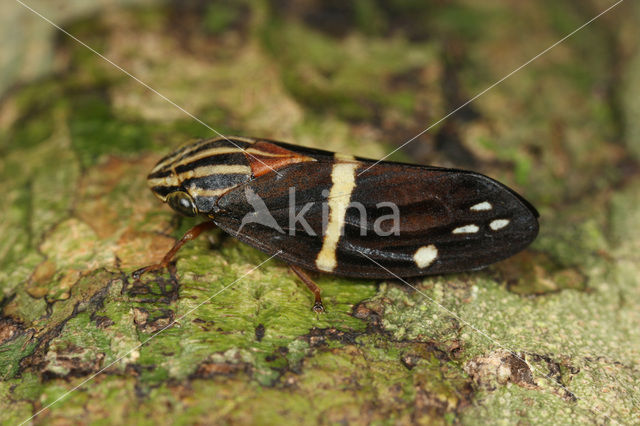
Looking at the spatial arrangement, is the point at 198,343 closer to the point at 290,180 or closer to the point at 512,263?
the point at 290,180

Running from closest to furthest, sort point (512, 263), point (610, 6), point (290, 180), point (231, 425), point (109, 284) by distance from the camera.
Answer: point (231, 425) < point (109, 284) < point (290, 180) < point (512, 263) < point (610, 6)

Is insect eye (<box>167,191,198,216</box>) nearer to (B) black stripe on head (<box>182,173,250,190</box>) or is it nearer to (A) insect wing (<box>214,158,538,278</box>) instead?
(B) black stripe on head (<box>182,173,250,190</box>)

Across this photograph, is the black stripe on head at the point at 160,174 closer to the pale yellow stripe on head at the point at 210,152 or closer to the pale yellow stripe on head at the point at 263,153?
the pale yellow stripe on head at the point at 210,152

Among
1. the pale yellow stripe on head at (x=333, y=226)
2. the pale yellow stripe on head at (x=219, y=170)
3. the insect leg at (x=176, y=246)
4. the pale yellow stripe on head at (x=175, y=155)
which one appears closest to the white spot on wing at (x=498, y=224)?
the pale yellow stripe on head at (x=333, y=226)

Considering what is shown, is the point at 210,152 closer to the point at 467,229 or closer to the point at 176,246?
the point at 176,246

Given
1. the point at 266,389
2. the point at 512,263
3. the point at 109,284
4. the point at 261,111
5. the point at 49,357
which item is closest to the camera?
the point at 266,389

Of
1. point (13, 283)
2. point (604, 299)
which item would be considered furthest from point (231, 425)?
point (604, 299)
